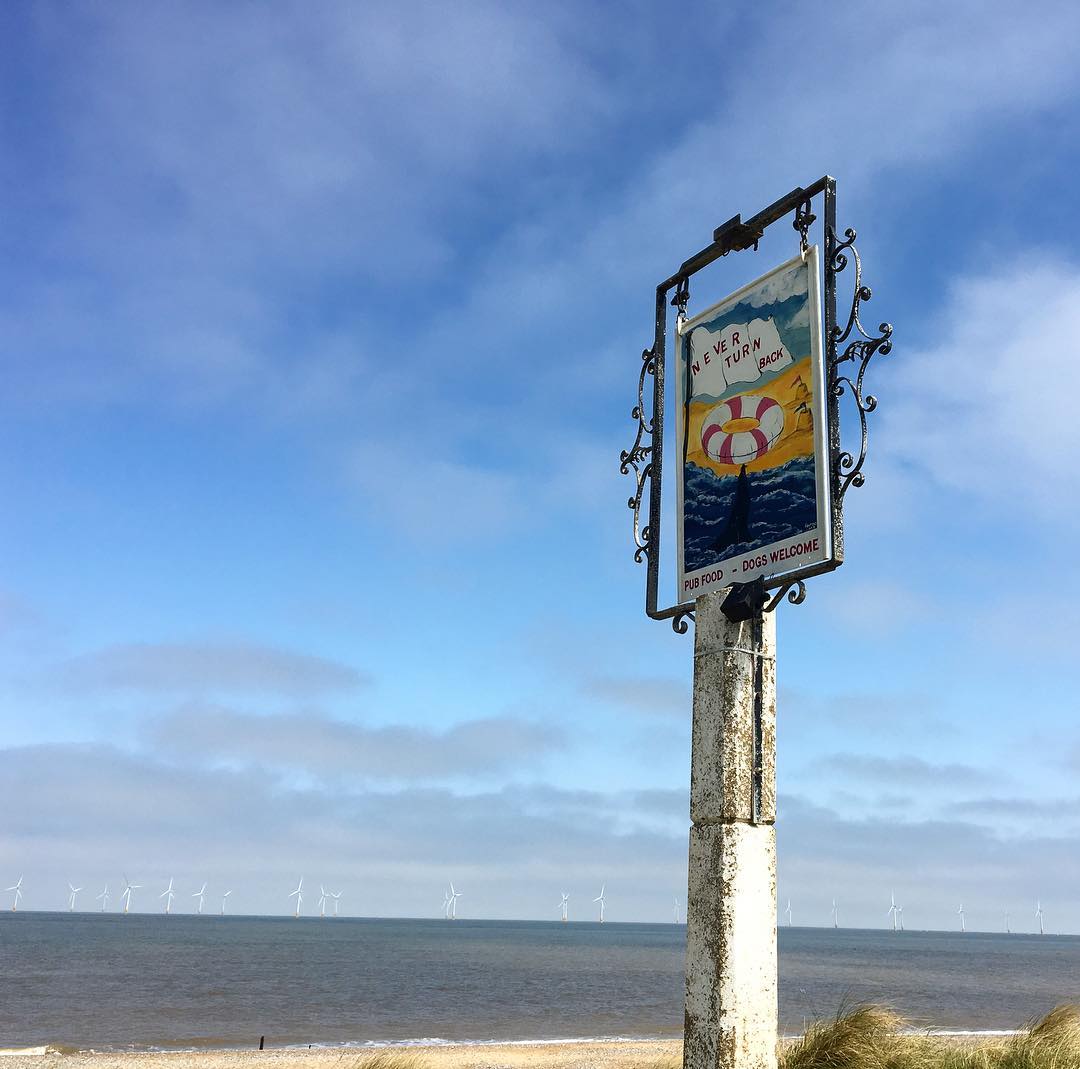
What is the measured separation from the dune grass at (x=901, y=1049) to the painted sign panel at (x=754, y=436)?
650 cm

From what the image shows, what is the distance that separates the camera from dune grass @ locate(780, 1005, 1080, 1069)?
10.3m

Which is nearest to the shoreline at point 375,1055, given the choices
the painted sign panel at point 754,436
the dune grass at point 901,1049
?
the dune grass at point 901,1049

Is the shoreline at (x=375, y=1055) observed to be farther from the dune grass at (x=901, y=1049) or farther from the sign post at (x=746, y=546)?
the sign post at (x=746, y=546)

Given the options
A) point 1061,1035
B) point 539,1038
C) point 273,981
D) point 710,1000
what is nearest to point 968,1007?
point 539,1038

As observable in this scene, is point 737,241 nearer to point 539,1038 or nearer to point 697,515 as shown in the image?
point 697,515

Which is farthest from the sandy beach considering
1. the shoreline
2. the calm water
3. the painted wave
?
the painted wave

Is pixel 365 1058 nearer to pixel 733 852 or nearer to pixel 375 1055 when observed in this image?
pixel 375 1055

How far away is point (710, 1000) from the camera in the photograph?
6.02 m

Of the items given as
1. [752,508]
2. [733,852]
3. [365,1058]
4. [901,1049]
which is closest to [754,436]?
[752,508]

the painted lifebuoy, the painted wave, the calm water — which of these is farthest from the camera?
the calm water

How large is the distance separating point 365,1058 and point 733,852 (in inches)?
712

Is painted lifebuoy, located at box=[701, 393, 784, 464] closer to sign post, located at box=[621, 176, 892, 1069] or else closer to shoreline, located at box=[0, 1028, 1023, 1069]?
sign post, located at box=[621, 176, 892, 1069]

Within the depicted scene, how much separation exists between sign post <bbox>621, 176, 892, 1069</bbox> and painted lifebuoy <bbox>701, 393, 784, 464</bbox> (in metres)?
0.01

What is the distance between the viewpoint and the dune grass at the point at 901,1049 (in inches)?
405
